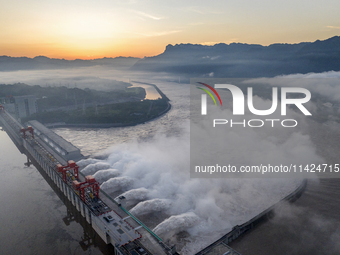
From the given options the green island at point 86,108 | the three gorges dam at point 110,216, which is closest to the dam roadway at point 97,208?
the three gorges dam at point 110,216

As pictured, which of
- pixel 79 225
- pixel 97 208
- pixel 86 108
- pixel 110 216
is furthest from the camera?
pixel 86 108

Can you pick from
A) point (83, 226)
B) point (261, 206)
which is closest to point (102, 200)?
point (83, 226)

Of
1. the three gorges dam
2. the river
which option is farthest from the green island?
the river

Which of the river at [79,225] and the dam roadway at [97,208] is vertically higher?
the dam roadway at [97,208]

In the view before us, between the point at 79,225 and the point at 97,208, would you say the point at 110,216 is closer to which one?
the point at 97,208

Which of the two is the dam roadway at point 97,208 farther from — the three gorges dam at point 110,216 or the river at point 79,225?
the river at point 79,225

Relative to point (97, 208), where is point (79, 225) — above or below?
below

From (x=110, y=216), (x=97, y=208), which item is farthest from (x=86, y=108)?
(x=110, y=216)

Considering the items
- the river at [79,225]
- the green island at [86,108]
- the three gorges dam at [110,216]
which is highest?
the green island at [86,108]
